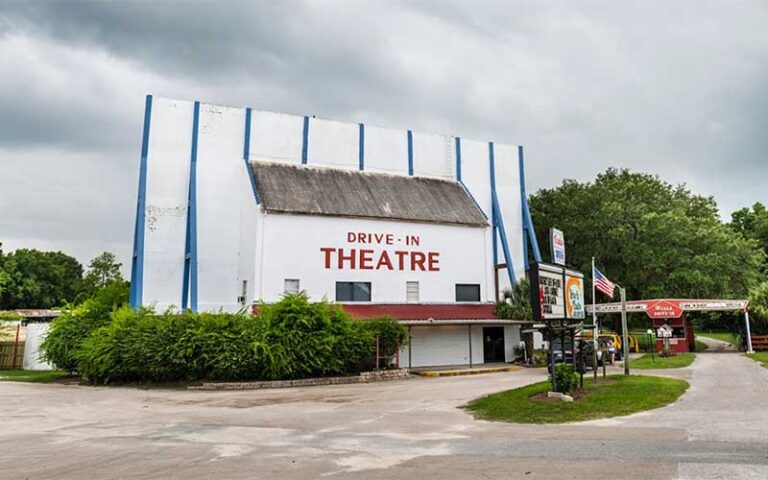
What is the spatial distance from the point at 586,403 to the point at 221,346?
570 inches

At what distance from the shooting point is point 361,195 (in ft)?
112

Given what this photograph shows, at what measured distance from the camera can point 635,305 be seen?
35.9m

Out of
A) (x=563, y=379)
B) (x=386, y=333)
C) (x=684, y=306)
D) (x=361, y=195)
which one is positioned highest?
(x=361, y=195)

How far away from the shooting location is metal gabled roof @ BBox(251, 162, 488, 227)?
1246 inches

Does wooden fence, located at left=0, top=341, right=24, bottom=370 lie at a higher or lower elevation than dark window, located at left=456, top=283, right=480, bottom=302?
lower

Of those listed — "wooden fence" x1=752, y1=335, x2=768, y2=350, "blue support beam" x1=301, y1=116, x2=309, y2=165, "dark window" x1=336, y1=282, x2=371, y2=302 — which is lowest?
"wooden fence" x1=752, y1=335, x2=768, y2=350

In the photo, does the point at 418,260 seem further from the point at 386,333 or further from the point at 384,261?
the point at 386,333

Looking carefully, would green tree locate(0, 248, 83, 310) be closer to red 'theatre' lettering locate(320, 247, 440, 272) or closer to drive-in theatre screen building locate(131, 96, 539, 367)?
drive-in theatre screen building locate(131, 96, 539, 367)

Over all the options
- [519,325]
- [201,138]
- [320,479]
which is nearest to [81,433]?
[320,479]

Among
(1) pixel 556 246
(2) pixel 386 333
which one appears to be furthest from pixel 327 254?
(1) pixel 556 246

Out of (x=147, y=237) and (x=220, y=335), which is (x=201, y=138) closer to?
(x=147, y=237)

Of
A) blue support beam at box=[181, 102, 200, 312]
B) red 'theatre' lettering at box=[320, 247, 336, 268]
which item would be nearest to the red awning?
red 'theatre' lettering at box=[320, 247, 336, 268]

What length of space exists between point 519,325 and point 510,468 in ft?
85.8

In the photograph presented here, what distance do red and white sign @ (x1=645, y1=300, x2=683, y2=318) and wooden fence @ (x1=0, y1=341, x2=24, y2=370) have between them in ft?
126
